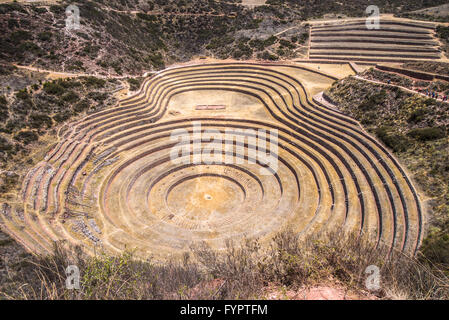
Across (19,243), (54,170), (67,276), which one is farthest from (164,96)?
(67,276)

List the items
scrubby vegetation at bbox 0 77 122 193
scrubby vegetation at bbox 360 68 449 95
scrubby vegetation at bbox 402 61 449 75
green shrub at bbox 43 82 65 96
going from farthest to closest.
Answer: green shrub at bbox 43 82 65 96 < scrubby vegetation at bbox 402 61 449 75 < scrubby vegetation at bbox 360 68 449 95 < scrubby vegetation at bbox 0 77 122 193

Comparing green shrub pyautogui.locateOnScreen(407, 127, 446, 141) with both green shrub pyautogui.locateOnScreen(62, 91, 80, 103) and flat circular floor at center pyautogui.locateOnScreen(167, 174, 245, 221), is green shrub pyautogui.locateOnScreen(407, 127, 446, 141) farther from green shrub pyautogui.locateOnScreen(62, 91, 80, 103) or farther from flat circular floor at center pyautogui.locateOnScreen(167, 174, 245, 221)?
green shrub pyautogui.locateOnScreen(62, 91, 80, 103)

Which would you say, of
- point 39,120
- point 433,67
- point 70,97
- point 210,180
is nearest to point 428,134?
point 433,67

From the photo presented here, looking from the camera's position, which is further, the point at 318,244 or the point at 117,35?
the point at 117,35

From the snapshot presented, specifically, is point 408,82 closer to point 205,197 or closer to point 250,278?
point 205,197

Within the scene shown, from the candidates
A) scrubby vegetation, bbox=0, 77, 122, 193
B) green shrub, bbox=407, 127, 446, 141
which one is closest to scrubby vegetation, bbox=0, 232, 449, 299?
green shrub, bbox=407, 127, 446, 141

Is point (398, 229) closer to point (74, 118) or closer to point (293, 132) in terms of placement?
point (293, 132)
